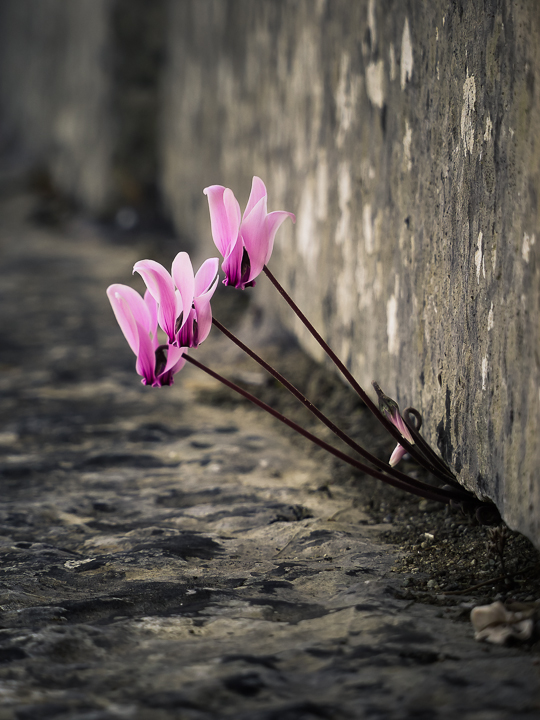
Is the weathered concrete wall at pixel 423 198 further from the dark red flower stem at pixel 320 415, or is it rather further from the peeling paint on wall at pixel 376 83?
the dark red flower stem at pixel 320 415

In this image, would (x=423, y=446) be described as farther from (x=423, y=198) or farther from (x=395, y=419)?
(x=423, y=198)

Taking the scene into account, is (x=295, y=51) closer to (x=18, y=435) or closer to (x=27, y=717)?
(x=18, y=435)

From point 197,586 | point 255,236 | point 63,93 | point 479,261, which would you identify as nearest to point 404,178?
point 479,261

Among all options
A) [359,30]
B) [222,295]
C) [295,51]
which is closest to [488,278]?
[359,30]

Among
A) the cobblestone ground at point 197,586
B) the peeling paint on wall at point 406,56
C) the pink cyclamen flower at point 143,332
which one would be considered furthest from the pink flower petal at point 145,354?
the peeling paint on wall at point 406,56

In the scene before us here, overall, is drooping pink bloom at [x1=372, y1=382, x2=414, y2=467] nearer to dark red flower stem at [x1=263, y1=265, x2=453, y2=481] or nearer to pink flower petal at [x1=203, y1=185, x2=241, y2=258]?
dark red flower stem at [x1=263, y1=265, x2=453, y2=481]

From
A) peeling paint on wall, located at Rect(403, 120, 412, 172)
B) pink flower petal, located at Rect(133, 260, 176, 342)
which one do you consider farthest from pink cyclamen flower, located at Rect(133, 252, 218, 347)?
peeling paint on wall, located at Rect(403, 120, 412, 172)

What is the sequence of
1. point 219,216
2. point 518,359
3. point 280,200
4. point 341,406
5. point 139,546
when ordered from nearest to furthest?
point 518,359
point 219,216
point 139,546
point 341,406
point 280,200
